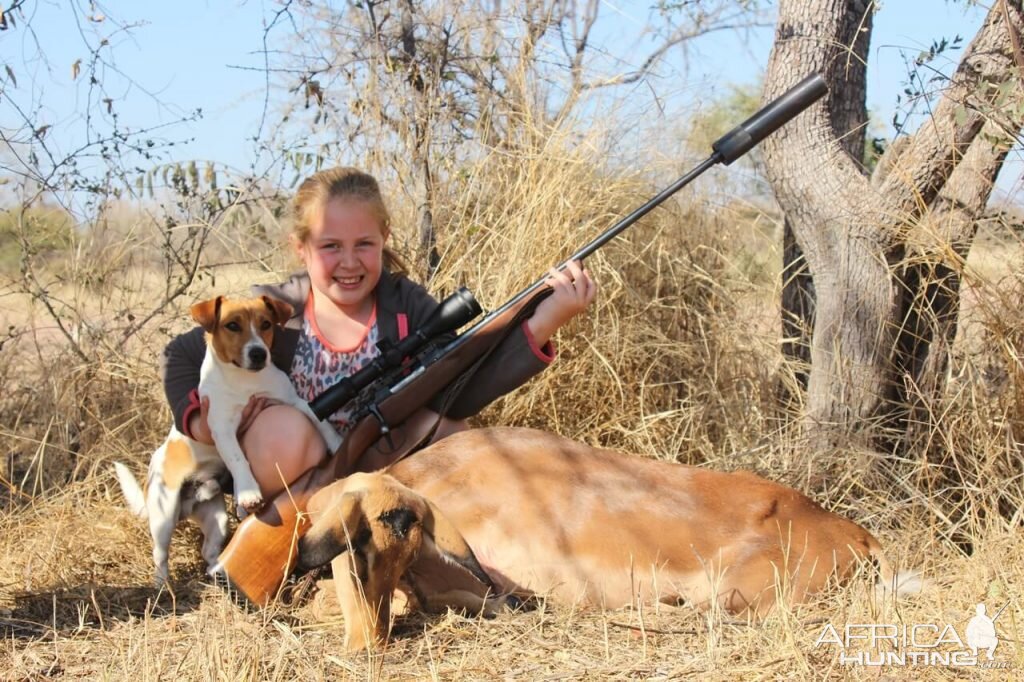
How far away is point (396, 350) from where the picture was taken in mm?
3912

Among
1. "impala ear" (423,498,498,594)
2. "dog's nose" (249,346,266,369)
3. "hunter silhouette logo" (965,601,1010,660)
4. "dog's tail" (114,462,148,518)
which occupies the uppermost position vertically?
"dog's nose" (249,346,266,369)

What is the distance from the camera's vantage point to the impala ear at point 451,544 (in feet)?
10.3

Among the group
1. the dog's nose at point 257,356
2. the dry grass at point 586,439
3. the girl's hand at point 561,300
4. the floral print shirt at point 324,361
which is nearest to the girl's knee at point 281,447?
the dog's nose at point 257,356

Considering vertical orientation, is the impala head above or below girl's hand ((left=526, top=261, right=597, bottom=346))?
below

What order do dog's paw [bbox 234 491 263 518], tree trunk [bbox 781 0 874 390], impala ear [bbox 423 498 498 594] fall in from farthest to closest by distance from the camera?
1. tree trunk [bbox 781 0 874 390]
2. dog's paw [bbox 234 491 263 518]
3. impala ear [bbox 423 498 498 594]

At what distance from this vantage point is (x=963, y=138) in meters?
4.30

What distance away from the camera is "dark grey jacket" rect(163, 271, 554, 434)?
13.2 feet

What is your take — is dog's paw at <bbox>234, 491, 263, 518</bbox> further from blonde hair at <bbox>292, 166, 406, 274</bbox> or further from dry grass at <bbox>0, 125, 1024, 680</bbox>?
blonde hair at <bbox>292, 166, 406, 274</bbox>

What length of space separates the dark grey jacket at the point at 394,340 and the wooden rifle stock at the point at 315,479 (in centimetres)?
9

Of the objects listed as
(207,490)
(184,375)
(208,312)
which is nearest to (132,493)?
(207,490)

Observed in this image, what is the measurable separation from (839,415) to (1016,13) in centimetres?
169

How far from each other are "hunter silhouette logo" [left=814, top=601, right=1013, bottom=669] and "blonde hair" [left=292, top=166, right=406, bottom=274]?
2.15m

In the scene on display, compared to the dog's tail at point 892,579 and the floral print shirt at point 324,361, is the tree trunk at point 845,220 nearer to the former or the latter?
the dog's tail at point 892,579

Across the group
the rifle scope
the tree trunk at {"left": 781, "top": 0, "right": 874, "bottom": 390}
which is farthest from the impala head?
the tree trunk at {"left": 781, "top": 0, "right": 874, "bottom": 390}
